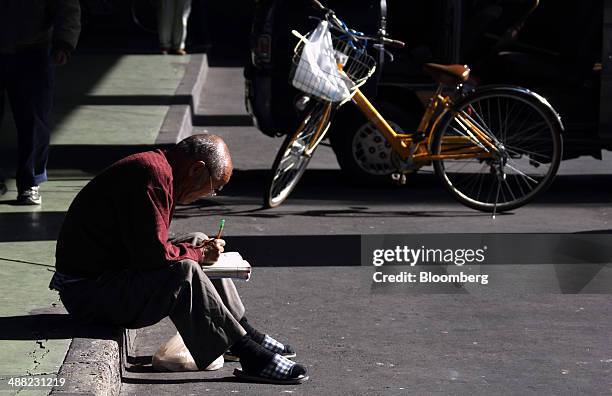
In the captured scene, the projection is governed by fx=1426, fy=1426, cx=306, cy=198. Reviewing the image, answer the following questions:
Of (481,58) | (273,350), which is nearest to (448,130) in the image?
(481,58)

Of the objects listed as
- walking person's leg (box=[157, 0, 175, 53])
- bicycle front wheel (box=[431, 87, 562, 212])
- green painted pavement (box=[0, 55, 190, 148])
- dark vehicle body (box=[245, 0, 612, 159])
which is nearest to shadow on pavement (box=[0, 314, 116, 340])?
bicycle front wheel (box=[431, 87, 562, 212])

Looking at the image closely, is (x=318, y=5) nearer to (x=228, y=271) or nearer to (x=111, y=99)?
(x=228, y=271)

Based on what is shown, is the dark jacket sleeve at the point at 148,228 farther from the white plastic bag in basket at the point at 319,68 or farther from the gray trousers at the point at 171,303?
the white plastic bag in basket at the point at 319,68

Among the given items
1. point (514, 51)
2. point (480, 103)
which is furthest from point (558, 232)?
point (514, 51)

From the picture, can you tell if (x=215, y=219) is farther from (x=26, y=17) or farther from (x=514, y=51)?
(x=514, y=51)

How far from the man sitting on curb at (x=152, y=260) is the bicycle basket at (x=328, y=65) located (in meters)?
3.39

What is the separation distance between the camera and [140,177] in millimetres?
5641

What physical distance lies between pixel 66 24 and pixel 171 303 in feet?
11.8

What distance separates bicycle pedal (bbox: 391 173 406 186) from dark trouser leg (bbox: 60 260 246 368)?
4.04 meters

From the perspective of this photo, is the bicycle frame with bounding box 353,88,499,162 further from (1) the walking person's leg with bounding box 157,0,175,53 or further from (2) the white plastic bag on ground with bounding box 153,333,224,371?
(1) the walking person's leg with bounding box 157,0,175,53

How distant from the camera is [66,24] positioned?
29.1 ft

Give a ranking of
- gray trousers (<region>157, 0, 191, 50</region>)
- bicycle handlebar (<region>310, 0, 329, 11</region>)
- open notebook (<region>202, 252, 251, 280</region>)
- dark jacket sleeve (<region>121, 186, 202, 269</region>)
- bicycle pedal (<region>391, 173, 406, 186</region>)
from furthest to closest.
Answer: gray trousers (<region>157, 0, 191, 50</region>) → bicycle pedal (<region>391, 173, 406, 186</region>) → bicycle handlebar (<region>310, 0, 329, 11</region>) → open notebook (<region>202, 252, 251, 280</region>) → dark jacket sleeve (<region>121, 186, 202, 269</region>)

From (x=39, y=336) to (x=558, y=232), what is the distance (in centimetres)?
407

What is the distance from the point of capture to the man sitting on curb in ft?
18.6
